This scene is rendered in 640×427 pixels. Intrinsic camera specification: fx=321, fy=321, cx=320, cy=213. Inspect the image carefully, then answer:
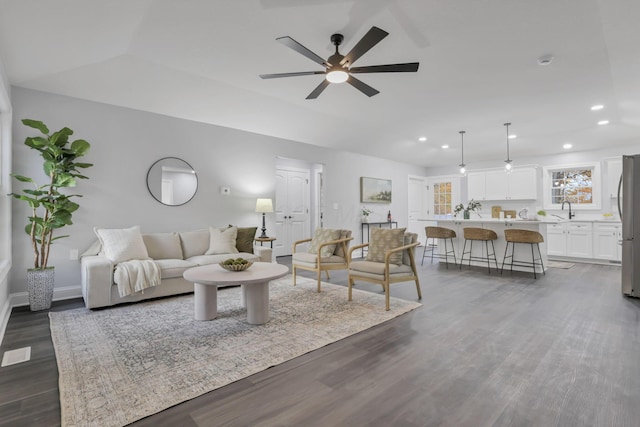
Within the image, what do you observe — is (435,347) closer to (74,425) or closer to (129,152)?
(74,425)

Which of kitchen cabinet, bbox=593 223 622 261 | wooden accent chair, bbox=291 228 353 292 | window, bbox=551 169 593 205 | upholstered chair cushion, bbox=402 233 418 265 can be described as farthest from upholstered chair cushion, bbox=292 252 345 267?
window, bbox=551 169 593 205

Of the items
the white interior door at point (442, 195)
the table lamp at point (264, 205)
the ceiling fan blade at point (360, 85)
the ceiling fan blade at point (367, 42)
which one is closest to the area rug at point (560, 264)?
the white interior door at point (442, 195)

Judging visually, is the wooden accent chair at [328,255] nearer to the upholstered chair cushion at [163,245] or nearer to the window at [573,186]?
the upholstered chair cushion at [163,245]

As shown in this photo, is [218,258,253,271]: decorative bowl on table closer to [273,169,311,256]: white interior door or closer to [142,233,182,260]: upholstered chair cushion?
[142,233,182,260]: upholstered chair cushion

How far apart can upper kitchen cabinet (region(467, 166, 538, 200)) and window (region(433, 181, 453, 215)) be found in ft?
2.23

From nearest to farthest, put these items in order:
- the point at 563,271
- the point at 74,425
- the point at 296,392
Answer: the point at 74,425 < the point at 296,392 < the point at 563,271

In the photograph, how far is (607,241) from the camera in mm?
6344

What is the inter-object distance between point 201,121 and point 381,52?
3133mm

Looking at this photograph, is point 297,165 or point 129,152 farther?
point 297,165

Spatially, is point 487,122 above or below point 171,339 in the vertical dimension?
above

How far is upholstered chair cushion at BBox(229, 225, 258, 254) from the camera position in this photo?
498 centimetres

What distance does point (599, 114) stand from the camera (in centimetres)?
532

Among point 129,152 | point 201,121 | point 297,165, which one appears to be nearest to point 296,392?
point 129,152

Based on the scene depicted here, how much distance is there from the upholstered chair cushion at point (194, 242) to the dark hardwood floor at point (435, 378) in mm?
1721
